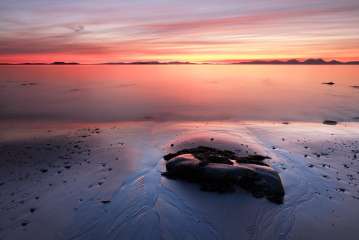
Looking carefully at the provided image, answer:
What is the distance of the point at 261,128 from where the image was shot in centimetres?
1576

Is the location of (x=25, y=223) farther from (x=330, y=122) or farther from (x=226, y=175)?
(x=330, y=122)

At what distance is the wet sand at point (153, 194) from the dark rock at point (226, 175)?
273mm

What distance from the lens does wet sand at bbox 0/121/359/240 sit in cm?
632

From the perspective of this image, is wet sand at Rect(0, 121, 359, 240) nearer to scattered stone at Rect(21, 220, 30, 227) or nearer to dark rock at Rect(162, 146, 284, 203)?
scattered stone at Rect(21, 220, 30, 227)

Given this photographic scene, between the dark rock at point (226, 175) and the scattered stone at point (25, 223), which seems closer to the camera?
the scattered stone at point (25, 223)

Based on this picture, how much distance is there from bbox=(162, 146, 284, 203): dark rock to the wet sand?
0.27 metres

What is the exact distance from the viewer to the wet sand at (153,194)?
632cm

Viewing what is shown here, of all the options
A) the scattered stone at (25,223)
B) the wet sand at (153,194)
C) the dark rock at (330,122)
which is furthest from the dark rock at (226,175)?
the dark rock at (330,122)

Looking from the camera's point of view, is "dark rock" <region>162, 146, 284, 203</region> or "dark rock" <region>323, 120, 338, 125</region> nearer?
"dark rock" <region>162, 146, 284, 203</region>

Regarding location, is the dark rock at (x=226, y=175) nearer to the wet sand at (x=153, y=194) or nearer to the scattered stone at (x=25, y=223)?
the wet sand at (x=153, y=194)

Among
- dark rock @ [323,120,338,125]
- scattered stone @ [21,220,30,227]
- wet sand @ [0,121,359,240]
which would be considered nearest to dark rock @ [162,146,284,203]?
wet sand @ [0,121,359,240]

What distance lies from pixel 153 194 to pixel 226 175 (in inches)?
89.1

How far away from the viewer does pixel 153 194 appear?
7.79 metres

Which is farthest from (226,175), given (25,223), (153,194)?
(25,223)
